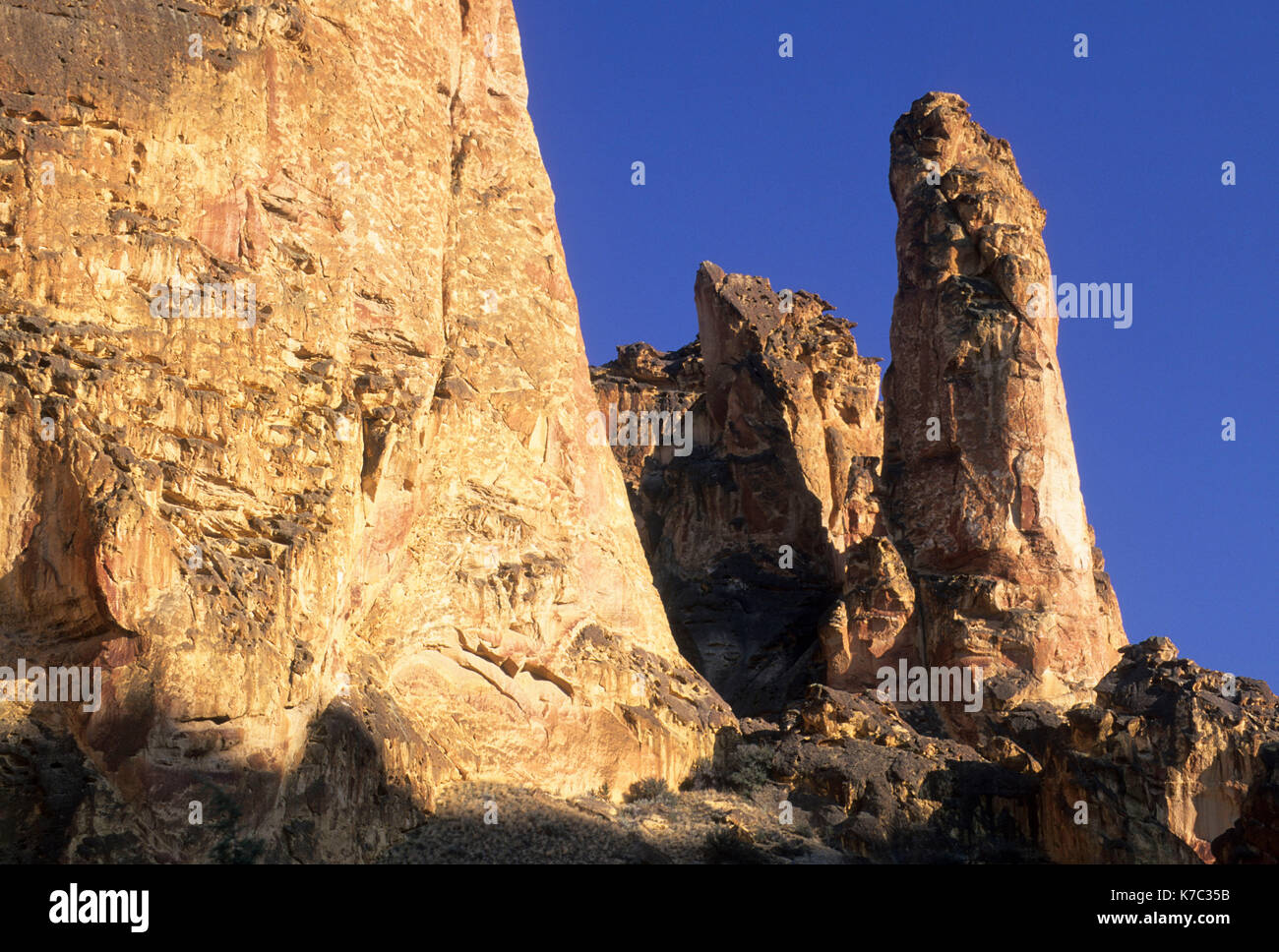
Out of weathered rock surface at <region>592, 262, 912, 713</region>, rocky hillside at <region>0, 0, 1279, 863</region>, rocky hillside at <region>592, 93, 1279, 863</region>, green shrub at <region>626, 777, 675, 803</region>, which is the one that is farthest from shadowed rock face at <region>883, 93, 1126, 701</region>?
green shrub at <region>626, 777, 675, 803</region>

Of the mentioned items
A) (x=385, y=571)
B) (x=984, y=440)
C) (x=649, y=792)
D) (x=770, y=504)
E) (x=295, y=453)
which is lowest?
(x=649, y=792)

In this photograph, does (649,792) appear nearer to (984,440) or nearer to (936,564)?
(936,564)

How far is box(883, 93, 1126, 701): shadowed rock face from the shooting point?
52125 mm

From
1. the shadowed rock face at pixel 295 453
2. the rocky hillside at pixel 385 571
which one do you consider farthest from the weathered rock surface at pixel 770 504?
the shadowed rock face at pixel 295 453

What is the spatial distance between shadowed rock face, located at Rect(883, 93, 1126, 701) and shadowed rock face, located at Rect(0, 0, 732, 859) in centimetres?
1637

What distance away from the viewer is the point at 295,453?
2884 cm

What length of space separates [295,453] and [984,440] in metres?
31.0

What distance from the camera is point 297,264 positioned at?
31.9 metres

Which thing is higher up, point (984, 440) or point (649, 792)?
point (984, 440)

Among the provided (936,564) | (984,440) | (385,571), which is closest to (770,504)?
(936,564)

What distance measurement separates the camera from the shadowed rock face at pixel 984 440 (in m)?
52.1

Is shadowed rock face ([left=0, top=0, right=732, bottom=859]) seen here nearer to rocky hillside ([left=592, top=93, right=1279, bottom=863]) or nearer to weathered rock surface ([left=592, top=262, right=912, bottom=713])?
rocky hillside ([left=592, top=93, right=1279, bottom=863])
